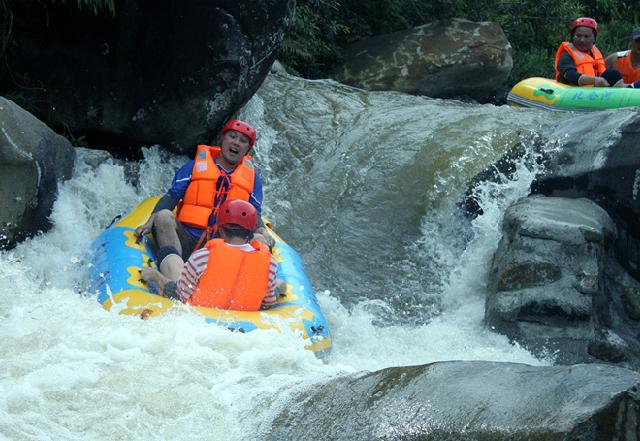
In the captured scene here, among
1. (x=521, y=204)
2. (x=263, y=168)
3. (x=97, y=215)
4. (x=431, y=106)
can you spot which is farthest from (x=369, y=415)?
(x=431, y=106)

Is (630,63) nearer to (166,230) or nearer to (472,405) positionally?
(166,230)

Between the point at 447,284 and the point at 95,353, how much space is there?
3.33 metres

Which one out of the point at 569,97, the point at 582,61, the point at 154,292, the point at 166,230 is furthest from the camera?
the point at 582,61

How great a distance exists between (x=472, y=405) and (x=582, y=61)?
7.47 metres

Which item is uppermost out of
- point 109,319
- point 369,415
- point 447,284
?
point 369,415

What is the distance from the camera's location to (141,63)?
7.89 m

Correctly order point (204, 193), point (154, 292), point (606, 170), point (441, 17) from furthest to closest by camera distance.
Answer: point (441, 17), point (606, 170), point (204, 193), point (154, 292)

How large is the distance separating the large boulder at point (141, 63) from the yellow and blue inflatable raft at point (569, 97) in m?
3.08

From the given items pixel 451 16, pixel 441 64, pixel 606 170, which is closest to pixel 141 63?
pixel 606 170

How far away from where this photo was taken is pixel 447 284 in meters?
7.07

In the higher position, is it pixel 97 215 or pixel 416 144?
pixel 416 144

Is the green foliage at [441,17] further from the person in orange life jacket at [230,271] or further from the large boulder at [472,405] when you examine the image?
the large boulder at [472,405]

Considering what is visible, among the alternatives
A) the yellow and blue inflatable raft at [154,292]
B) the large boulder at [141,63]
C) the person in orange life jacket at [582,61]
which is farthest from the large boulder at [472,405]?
the person in orange life jacket at [582,61]

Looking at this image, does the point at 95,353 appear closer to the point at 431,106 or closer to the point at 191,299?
the point at 191,299
